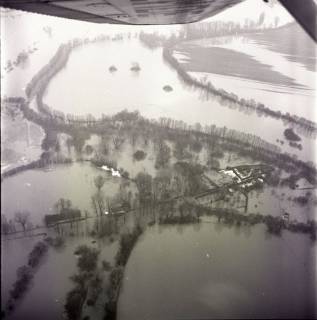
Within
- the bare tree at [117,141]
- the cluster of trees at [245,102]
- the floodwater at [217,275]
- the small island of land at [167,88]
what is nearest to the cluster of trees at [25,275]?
the floodwater at [217,275]

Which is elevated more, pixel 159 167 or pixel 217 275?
pixel 159 167

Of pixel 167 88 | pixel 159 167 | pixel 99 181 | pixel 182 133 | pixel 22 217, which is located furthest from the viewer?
pixel 167 88

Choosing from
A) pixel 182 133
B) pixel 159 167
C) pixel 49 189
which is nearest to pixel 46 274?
pixel 49 189

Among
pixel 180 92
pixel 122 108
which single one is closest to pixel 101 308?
pixel 122 108

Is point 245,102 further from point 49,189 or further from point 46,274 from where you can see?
point 46,274

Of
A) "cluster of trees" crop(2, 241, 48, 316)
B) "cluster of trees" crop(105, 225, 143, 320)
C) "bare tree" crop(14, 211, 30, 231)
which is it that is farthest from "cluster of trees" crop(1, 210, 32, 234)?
"cluster of trees" crop(105, 225, 143, 320)

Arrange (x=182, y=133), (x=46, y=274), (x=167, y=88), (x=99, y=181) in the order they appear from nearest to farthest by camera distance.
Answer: (x=46, y=274), (x=99, y=181), (x=182, y=133), (x=167, y=88)
